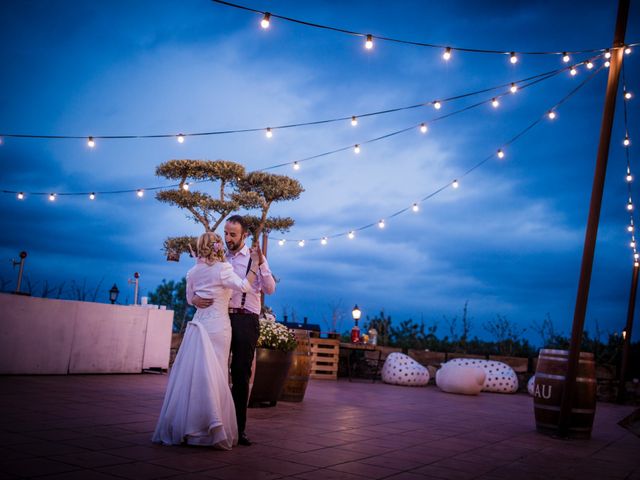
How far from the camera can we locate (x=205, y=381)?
10.4 ft

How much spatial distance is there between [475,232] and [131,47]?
10.7 m

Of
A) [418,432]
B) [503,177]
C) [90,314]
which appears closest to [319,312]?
[503,177]

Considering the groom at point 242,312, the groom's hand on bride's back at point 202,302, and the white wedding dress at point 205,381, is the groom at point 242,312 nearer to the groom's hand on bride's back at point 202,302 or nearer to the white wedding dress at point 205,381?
the groom's hand on bride's back at point 202,302

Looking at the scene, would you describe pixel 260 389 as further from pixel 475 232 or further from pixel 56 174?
pixel 475 232

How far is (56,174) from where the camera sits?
1178 centimetres

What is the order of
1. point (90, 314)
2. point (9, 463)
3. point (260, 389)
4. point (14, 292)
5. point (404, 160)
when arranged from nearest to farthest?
1. point (9, 463)
2. point (260, 389)
3. point (14, 292)
4. point (90, 314)
5. point (404, 160)

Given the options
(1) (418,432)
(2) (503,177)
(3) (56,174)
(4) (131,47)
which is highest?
Result: (4) (131,47)

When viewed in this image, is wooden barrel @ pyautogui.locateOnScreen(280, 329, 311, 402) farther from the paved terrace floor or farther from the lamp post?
the lamp post

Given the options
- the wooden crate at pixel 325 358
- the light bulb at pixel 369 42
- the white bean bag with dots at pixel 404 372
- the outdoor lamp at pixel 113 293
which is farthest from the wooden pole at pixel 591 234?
the outdoor lamp at pixel 113 293

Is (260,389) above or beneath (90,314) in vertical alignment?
beneath

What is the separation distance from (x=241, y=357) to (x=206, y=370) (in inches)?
13.6

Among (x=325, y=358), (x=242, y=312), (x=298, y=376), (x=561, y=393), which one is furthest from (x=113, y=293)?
(x=561, y=393)

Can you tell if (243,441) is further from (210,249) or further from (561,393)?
(561,393)

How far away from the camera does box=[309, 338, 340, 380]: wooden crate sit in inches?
399
